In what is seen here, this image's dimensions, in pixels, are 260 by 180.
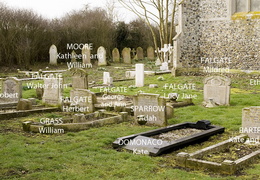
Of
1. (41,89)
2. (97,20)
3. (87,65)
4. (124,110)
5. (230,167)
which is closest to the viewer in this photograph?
(230,167)

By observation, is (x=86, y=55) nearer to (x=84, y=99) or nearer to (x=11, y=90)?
(x=11, y=90)

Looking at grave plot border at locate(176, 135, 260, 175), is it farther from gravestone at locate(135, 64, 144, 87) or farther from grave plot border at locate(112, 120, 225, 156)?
gravestone at locate(135, 64, 144, 87)

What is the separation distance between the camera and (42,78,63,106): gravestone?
1215 cm

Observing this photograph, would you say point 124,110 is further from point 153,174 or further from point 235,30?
point 235,30

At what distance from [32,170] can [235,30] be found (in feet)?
49.1

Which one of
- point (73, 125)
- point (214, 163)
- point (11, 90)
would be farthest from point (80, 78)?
point (214, 163)

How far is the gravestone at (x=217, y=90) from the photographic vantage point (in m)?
12.0

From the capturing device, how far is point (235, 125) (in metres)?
9.60

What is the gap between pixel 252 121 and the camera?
816 centimetres

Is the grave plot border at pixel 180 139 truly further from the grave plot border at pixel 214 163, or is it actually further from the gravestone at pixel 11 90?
the gravestone at pixel 11 90

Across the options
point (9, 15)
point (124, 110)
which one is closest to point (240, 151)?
point (124, 110)

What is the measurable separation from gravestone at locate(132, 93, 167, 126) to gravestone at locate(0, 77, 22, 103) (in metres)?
4.85

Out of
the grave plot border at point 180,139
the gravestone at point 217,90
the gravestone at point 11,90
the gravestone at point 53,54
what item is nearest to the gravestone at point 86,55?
the gravestone at point 53,54

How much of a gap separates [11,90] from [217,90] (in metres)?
7.07
